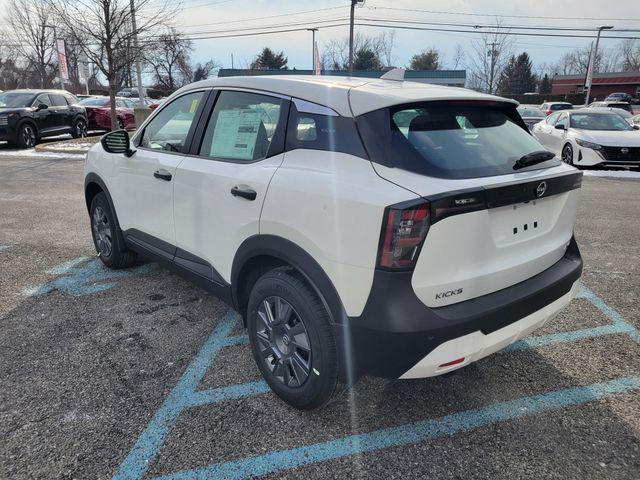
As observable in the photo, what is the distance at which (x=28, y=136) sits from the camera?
587 inches

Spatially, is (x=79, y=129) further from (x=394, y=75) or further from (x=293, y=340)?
(x=293, y=340)

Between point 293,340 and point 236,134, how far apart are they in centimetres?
131

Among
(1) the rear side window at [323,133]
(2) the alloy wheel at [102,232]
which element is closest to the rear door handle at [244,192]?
(1) the rear side window at [323,133]

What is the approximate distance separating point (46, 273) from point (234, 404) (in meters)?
2.96

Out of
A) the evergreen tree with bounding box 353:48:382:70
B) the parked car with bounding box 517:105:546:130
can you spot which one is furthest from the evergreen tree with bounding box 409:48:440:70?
the parked car with bounding box 517:105:546:130

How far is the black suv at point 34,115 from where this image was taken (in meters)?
14.2

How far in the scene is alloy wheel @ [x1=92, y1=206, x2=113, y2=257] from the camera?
458 cm

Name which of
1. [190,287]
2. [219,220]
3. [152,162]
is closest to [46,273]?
[190,287]

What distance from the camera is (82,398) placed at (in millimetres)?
2719

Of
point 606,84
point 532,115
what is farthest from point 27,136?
point 606,84

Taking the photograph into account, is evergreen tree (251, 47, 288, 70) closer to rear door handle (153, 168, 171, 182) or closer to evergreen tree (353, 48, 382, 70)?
evergreen tree (353, 48, 382, 70)

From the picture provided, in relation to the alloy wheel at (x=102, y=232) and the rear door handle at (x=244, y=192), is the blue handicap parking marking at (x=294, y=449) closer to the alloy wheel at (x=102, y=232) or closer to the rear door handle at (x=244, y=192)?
the rear door handle at (x=244, y=192)

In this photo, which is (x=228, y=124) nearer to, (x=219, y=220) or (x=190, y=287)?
(x=219, y=220)

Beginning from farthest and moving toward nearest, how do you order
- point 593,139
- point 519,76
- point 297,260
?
point 519,76 → point 593,139 → point 297,260
